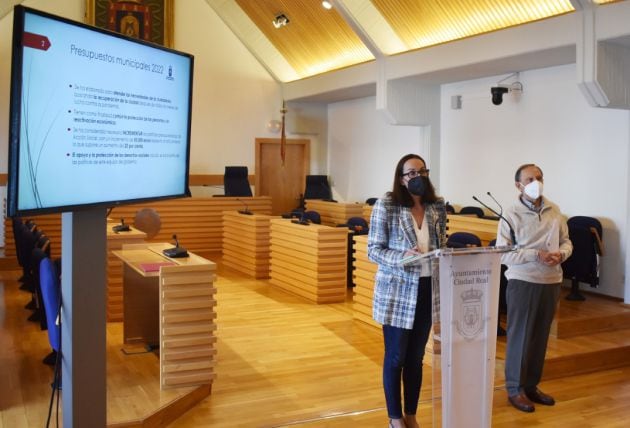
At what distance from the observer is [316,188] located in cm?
1473

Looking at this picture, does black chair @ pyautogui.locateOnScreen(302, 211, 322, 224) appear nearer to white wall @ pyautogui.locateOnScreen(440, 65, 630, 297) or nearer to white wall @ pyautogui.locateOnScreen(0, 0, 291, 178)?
white wall @ pyautogui.locateOnScreen(440, 65, 630, 297)

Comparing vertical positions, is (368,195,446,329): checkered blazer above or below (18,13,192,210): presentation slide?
below

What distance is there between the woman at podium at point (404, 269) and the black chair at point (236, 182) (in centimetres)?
991

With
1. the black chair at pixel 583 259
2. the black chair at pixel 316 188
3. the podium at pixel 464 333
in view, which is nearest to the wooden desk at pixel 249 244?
the black chair at pixel 316 188

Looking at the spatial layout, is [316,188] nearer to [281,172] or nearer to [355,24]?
[281,172]

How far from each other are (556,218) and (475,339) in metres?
1.60

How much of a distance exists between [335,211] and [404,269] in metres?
8.87

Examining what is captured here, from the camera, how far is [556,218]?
4.57 meters

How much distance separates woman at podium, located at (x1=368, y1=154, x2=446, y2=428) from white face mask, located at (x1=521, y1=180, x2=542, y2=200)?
3.08ft

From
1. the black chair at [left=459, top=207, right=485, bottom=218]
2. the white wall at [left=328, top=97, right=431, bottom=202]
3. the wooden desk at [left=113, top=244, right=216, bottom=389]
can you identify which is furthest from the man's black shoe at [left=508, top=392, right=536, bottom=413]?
the white wall at [left=328, top=97, right=431, bottom=202]

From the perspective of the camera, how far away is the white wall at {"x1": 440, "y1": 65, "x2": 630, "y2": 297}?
26.3 ft

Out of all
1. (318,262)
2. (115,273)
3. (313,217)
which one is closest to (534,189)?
(318,262)

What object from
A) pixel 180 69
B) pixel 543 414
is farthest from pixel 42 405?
pixel 543 414

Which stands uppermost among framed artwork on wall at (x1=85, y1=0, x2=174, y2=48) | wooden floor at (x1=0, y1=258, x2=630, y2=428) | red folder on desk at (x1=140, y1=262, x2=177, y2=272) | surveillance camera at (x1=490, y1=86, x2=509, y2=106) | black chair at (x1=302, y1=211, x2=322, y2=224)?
framed artwork on wall at (x1=85, y1=0, x2=174, y2=48)
